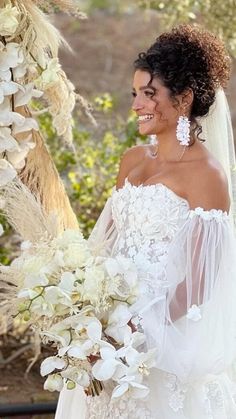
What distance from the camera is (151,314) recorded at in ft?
8.59

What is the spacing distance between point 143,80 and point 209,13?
7.60ft

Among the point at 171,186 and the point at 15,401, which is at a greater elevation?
the point at 171,186

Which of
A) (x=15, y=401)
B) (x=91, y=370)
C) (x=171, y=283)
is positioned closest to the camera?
(x=91, y=370)

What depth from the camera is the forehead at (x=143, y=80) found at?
8.97ft

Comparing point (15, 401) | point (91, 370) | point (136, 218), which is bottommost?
point (15, 401)

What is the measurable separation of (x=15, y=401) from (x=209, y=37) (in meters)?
2.44

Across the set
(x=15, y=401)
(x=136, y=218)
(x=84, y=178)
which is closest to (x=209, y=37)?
(x=136, y=218)

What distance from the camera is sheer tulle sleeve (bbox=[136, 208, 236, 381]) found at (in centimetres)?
262

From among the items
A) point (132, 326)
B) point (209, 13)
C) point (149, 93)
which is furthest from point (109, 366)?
point (209, 13)

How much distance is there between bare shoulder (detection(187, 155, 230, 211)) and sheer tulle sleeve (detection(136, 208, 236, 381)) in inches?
0.9

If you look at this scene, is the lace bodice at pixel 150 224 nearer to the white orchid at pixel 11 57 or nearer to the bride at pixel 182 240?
the bride at pixel 182 240

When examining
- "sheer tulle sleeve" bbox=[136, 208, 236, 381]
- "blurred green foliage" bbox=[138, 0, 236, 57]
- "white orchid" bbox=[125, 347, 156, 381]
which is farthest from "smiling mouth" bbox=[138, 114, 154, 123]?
"blurred green foliage" bbox=[138, 0, 236, 57]

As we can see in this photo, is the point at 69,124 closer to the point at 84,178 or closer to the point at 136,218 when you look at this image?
the point at 136,218

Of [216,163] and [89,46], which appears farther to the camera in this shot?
[89,46]
